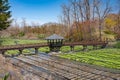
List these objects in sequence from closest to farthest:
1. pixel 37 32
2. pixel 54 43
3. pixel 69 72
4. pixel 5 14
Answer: pixel 69 72
pixel 54 43
pixel 5 14
pixel 37 32

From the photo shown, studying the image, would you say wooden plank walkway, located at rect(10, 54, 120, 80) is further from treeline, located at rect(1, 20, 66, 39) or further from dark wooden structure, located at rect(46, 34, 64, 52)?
treeline, located at rect(1, 20, 66, 39)

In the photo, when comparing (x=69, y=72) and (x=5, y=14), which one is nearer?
(x=69, y=72)

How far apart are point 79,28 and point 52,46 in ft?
47.8

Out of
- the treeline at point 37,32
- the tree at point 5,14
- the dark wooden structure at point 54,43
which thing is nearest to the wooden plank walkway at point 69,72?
the dark wooden structure at point 54,43

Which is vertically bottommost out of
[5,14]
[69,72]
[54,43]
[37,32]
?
[69,72]

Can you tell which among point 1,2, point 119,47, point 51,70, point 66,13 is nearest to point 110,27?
point 66,13

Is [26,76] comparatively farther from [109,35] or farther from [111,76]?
[109,35]

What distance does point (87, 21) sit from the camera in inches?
1623

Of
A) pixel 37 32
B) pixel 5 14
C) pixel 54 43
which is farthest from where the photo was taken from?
pixel 37 32

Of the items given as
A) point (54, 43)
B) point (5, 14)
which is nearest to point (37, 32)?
point (5, 14)

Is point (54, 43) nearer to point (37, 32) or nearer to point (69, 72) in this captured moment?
point (69, 72)

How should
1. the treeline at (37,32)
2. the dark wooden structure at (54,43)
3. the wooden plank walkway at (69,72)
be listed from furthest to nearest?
the treeline at (37,32) → the dark wooden structure at (54,43) → the wooden plank walkway at (69,72)

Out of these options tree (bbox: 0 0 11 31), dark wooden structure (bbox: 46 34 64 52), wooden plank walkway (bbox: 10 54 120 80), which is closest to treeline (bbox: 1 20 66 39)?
tree (bbox: 0 0 11 31)

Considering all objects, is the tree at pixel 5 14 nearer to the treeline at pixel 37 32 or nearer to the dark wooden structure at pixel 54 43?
the dark wooden structure at pixel 54 43
